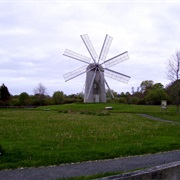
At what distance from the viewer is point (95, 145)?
12438mm

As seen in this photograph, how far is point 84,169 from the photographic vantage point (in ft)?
27.8

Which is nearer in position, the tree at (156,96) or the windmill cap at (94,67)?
the windmill cap at (94,67)

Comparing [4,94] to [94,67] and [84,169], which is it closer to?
[94,67]

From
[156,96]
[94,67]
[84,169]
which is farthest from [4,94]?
[84,169]

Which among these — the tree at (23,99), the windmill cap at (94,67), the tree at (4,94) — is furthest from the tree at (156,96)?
the tree at (4,94)

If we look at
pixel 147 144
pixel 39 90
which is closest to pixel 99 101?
pixel 39 90

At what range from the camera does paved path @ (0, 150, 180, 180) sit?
764 cm

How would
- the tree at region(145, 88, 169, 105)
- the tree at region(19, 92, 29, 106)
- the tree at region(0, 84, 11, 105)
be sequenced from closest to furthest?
the tree at region(145, 88, 169, 105) < the tree at region(0, 84, 11, 105) < the tree at region(19, 92, 29, 106)

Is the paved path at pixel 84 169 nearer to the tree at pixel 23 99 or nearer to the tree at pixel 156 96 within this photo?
the tree at pixel 156 96

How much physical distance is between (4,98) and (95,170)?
85.6 metres

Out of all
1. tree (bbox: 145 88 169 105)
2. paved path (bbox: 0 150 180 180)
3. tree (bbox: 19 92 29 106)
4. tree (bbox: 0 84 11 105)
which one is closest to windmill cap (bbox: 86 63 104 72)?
tree (bbox: 145 88 169 105)

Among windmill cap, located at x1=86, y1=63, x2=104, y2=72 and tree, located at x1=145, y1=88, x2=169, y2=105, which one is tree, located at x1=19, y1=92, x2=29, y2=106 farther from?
tree, located at x1=145, y1=88, x2=169, y2=105

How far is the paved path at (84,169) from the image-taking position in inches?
301

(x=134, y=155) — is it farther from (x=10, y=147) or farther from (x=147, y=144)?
(x=10, y=147)
